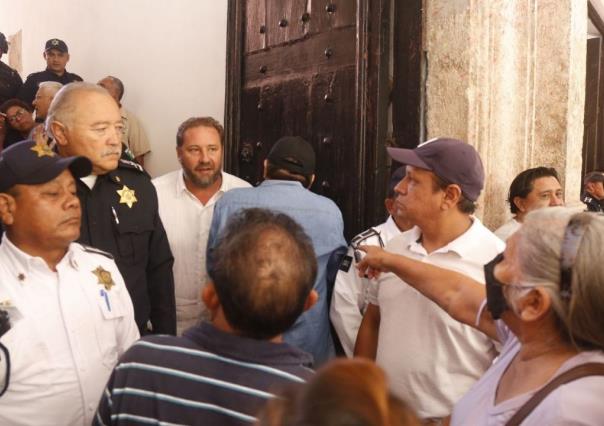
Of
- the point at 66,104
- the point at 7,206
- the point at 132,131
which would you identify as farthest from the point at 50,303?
the point at 132,131

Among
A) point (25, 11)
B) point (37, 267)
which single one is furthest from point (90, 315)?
point (25, 11)

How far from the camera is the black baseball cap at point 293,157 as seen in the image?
9.69ft

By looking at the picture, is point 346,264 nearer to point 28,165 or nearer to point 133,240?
point 133,240

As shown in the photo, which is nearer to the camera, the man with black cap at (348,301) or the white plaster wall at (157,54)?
the man with black cap at (348,301)

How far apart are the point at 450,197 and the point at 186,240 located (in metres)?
1.54

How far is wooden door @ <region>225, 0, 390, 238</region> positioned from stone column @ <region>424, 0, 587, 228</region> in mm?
339

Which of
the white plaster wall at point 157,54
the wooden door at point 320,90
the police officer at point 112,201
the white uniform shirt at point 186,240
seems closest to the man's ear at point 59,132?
the police officer at point 112,201

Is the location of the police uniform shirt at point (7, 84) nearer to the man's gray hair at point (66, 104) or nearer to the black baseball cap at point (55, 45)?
the black baseball cap at point (55, 45)

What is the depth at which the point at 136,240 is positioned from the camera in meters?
2.56

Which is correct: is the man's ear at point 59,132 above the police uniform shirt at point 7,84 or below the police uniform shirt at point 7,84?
below

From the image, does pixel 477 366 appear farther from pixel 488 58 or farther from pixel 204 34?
pixel 204 34

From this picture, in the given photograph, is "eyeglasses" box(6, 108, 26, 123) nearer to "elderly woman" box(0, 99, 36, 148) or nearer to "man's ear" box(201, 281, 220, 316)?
"elderly woman" box(0, 99, 36, 148)

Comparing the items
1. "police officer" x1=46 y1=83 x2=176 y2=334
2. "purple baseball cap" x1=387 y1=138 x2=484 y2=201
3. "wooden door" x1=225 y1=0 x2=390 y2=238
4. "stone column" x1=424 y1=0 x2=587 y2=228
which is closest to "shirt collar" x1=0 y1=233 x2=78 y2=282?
"police officer" x1=46 y1=83 x2=176 y2=334

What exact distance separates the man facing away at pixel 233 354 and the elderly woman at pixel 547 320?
48cm
